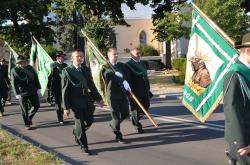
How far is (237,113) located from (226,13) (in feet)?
106

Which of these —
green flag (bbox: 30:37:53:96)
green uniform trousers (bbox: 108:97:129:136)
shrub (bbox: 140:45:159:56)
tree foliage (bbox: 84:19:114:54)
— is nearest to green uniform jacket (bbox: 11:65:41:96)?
green flag (bbox: 30:37:53:96)

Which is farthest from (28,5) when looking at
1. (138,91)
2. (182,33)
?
(138,91)

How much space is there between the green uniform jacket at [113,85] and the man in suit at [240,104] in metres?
5.25

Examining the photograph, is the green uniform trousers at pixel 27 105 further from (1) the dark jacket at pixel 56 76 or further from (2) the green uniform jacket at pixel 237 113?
(2) the green uniform jacket at pixel 237 113

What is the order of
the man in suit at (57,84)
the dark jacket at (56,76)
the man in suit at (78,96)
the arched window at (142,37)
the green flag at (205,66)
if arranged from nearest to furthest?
1. the green flag at (205,66)
2. the man in suit at (78,96)
3. the man in suit at (57,84)
4. the dark jacket at (56,76)
5. the arched window at (142,37)

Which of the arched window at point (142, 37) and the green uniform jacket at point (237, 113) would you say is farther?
the arched window at point (142, 37)

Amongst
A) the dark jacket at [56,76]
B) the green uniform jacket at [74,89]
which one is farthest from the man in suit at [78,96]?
the dark jacket at [56,76]

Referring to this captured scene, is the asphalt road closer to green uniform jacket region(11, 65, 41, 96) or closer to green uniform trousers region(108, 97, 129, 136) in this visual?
green uniform trousers region(108, 97, 129, 136)

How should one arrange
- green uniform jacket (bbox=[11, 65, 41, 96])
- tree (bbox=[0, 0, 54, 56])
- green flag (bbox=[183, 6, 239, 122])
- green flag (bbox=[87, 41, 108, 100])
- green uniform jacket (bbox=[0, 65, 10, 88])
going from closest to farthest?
green flag (bbox=[183, 6, 239, 122])
green flag (bbox=[87, 41, 108, 100])
green uniform jacket (bbox=[11, 65, 41, 96])
green uniform jacket (bbox=[0, 65, 10, 88])
tree (bbox=[0, 0, 54, 56])

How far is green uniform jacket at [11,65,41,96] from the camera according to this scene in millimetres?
12327

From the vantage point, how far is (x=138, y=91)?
11266 millimetres

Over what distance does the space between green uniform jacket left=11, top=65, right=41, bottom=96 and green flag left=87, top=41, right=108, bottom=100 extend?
7.03ft

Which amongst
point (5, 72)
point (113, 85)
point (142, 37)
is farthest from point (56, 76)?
point (142, 37)

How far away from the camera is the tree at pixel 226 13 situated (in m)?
35.5
